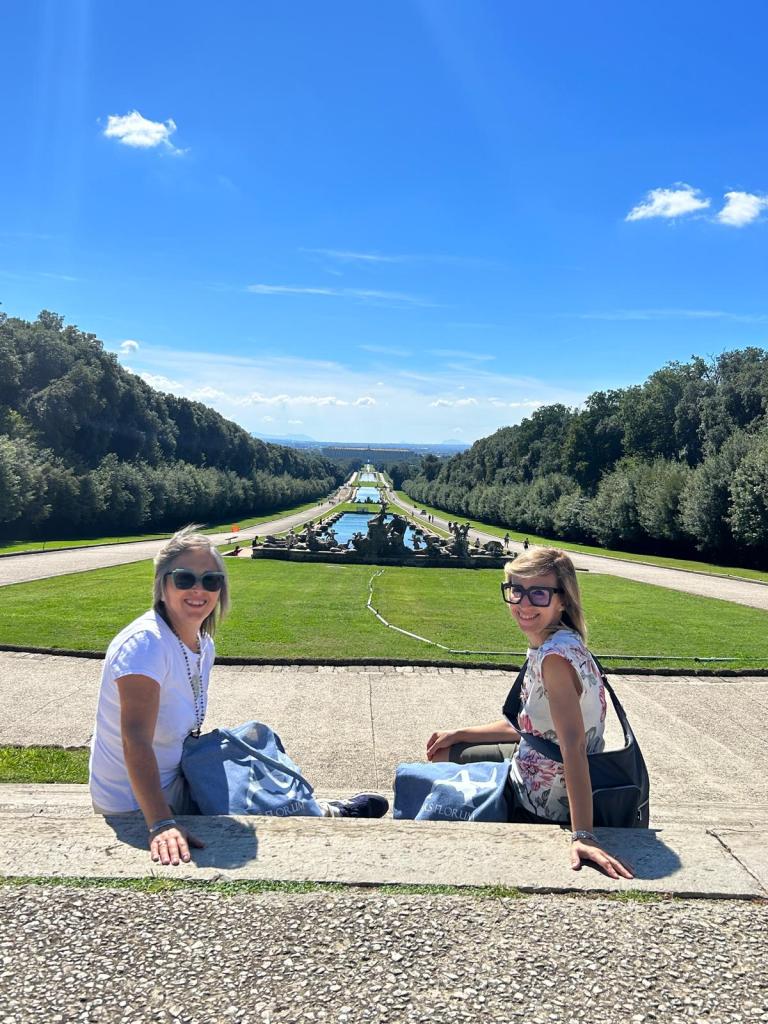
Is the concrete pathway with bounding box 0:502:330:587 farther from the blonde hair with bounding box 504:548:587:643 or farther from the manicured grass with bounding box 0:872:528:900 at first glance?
the blonde hair with bounding box 504:548:587:643

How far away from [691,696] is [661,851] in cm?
697

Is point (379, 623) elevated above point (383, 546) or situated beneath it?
situated beneath

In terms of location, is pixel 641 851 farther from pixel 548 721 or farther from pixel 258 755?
pixel 258 755

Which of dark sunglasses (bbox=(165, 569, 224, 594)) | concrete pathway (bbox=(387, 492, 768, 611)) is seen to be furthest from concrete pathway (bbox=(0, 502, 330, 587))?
dark sunglasses (bbox=(165, 569, 224, 594))

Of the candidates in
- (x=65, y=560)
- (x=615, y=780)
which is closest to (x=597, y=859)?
(x=615, y=780)

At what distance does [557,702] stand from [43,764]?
5.36 metres

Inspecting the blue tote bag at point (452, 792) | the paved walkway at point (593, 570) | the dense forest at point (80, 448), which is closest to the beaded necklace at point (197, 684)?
the blue tote bag at point (452, 792)

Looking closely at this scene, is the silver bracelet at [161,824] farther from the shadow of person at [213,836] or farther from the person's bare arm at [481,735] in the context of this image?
the person's bare arm at [481,735]

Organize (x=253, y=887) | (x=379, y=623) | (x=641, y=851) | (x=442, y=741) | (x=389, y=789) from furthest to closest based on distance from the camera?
(x=379, y=623) → (x=389, y=789) → (x=442, y=741) → (x=641, y=851) → (x=253, y=887)

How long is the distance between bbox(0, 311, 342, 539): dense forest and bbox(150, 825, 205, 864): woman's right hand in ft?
117

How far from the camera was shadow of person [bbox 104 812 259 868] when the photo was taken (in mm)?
3430

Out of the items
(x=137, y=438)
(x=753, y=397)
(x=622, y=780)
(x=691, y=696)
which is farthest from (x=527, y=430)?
(x=622, y=780)

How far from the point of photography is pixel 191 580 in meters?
3.83

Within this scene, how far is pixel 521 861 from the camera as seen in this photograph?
3.51 m
